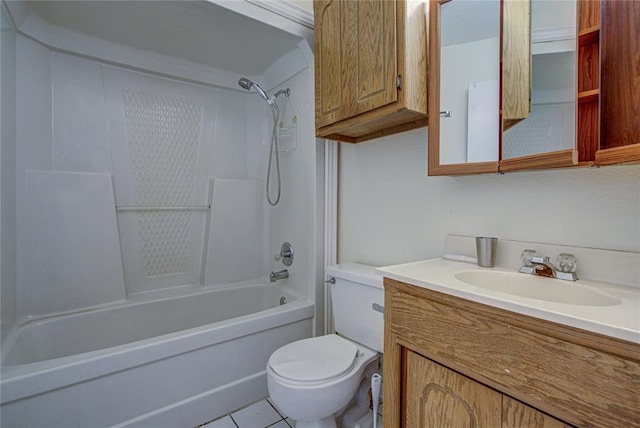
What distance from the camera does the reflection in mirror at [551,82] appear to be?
3.07 ft

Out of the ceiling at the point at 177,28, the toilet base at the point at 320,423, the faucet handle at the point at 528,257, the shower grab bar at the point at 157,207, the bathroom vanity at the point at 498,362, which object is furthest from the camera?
the shower grab bar at the point at 157,207

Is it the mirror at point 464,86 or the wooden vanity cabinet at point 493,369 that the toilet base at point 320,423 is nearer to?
the wooden vanity cabinet at point 493,369

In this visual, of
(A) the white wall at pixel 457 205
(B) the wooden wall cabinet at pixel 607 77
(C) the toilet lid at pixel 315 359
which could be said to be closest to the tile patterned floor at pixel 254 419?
(C) the toilet lid at pixel 315 359

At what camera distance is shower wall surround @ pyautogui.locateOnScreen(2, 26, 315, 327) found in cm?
168

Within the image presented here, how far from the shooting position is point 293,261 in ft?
6.88

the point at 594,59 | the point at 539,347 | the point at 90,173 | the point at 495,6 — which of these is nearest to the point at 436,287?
the point at 539,347

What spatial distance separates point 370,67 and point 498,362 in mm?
1174

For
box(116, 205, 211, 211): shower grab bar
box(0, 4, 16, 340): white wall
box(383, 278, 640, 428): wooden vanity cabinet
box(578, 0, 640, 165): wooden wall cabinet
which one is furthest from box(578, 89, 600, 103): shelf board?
box(0, 4, 16, 340): white wall

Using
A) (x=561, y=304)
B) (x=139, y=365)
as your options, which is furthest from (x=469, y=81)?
(x=139, y=365)

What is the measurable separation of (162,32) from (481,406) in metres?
2.36

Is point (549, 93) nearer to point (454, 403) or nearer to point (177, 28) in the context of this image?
point (454, 403)

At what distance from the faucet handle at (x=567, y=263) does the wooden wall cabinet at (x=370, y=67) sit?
2.37 ft

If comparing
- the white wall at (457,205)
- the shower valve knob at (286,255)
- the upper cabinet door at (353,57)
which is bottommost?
the shower valve knob at (286,255)

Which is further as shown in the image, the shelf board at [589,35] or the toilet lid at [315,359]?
the toilet lid at [315,359]
